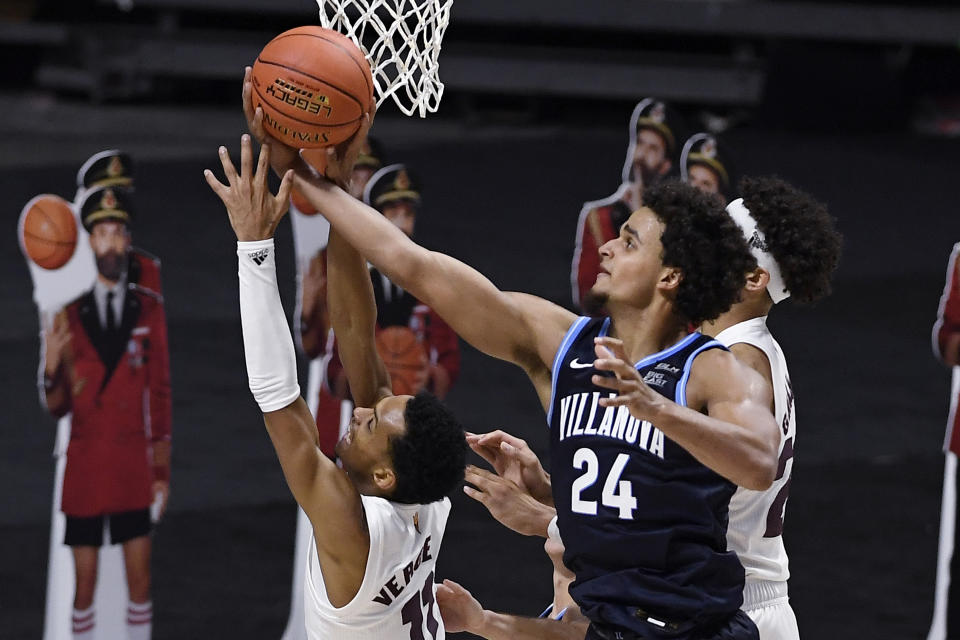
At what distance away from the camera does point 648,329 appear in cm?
310

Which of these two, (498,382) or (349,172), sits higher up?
(349,172)

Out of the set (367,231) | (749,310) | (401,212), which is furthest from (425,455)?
(401,212)

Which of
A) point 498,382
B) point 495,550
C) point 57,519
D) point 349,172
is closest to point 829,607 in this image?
point 495,550

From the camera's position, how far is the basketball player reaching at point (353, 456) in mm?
3107

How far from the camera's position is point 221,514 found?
643cm

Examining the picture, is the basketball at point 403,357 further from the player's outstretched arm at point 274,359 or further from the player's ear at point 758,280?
the player's outstretched arm at point 274,359

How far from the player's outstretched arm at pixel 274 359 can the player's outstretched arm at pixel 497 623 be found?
1.32ft

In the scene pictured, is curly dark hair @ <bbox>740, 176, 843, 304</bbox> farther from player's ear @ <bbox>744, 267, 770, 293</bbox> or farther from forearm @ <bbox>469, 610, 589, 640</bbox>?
forearm @ <bbox>469, 610, 589, 640</bbox>

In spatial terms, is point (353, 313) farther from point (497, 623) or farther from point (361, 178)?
point (361, 178)

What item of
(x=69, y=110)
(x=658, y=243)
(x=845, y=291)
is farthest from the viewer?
(x=69, y=110)

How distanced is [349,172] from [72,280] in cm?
225

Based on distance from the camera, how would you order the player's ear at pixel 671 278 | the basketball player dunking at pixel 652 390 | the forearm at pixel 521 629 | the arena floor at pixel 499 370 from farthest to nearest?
the arena floor at pixel 499 370 < the forearm at pixel 521 629 < the player's ear at pixel 671 278 < the basketball player dunking at pixel 652 390

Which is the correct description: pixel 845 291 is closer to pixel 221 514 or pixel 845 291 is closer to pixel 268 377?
pixel 221 514

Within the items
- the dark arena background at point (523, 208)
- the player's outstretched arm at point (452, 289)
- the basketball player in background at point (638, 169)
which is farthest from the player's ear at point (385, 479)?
the basketball player in background at point (638, 169)
